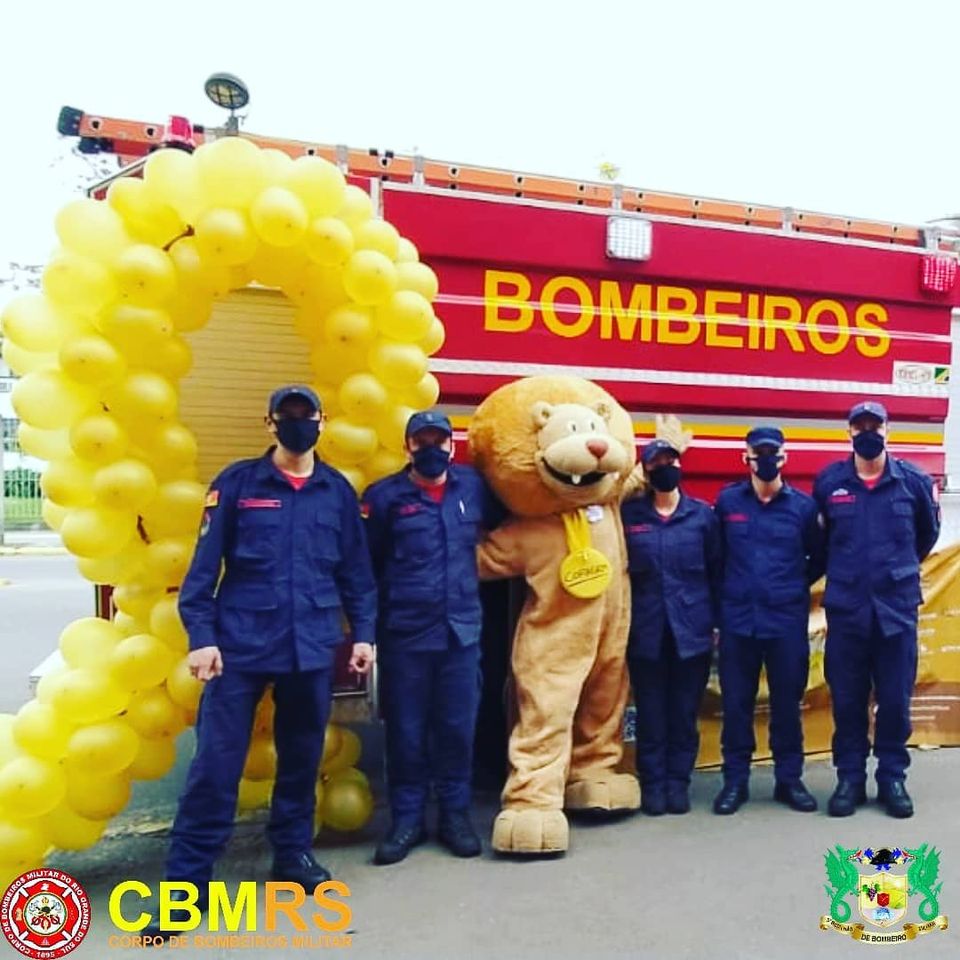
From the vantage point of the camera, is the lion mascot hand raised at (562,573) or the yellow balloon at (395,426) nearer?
the yellow balloon at (395,426)

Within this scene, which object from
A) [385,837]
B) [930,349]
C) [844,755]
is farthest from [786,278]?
[385,837]

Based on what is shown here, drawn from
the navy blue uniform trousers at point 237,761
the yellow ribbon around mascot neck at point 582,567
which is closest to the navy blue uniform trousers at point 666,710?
the yellow ribbon around mascot neck at point 582,567

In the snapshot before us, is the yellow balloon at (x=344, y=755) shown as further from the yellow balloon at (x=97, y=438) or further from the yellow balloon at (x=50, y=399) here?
the yellow balloon at (x=50, y=399)

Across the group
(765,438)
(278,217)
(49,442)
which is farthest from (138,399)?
(765,438)

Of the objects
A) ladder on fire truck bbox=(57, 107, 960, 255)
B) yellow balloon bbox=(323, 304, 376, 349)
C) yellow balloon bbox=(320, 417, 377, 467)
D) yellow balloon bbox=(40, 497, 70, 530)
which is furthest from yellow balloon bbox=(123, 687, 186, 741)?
ladder on fire truck bbox=(57, 107, 960, 255)

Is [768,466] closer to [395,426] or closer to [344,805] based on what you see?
[395,426]

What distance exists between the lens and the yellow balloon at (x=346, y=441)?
355cm

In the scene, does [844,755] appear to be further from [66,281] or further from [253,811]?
[66,281]

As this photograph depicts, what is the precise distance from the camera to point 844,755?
4082mm

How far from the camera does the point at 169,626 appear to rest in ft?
10.8

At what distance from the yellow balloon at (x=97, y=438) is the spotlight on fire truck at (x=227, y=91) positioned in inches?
57.7

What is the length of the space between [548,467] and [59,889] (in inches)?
82.9

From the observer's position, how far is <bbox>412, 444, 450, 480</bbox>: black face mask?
11.5ft

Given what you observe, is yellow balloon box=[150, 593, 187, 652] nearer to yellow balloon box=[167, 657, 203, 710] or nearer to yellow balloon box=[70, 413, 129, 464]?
yellow balloon box=[167, 657, 203, 710]
